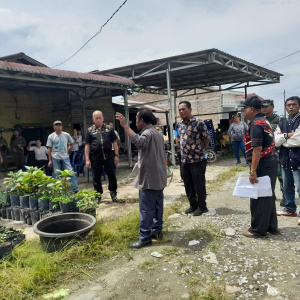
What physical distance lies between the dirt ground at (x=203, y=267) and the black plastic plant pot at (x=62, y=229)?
442 mm

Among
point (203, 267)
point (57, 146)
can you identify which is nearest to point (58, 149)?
point (57, 146)

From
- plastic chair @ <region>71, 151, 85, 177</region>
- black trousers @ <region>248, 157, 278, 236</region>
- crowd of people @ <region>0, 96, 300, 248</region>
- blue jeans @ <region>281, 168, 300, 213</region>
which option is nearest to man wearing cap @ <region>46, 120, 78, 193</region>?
crowd of people @ <region>0, 96, 300, 248</region>

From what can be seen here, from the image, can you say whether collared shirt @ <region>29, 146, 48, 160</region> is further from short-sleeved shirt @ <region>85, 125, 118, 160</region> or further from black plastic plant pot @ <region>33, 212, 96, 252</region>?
black plastic plant pot @ <region>33, 212, 96, 252</region>

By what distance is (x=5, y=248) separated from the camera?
3090 millimetres

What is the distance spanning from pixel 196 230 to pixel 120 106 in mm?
12293

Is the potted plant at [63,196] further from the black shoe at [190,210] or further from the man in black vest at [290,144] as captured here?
the man in black vest at [290,144]

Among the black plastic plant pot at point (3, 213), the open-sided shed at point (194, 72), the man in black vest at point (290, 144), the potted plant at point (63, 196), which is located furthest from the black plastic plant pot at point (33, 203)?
the open-sided shed at point (194, 72)

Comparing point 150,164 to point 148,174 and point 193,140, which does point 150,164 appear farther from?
point 193,140

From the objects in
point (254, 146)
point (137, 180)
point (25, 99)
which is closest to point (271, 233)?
point (254, 146)

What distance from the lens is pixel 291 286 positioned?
2438 mm

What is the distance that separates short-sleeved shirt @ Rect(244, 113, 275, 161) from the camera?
3203 mm

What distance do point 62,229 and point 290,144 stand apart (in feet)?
11.3

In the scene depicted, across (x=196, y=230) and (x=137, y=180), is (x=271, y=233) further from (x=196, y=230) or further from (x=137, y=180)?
(x=137, y=180)

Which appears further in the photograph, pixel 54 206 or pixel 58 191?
pixel 58 191
